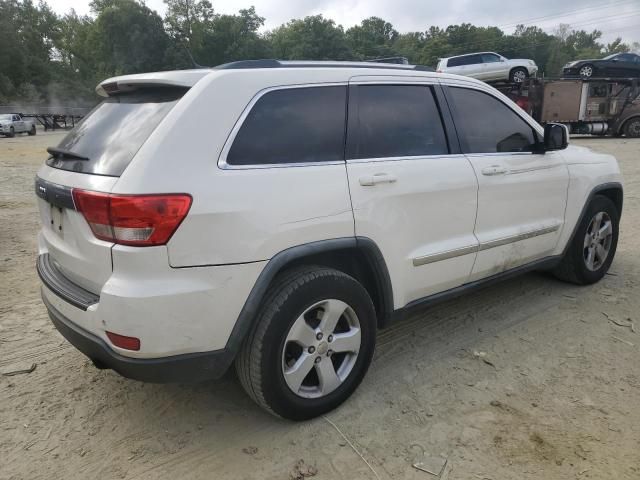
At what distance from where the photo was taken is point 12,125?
1123 inches

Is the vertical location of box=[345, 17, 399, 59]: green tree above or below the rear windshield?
above

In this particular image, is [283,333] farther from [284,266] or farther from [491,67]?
[491,67]

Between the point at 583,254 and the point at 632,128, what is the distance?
18.6m

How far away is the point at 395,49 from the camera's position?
269ft

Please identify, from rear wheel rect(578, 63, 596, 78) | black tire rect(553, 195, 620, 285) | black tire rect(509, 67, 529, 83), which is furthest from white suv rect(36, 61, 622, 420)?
rear wheel rect(578, 63, 596, 78)

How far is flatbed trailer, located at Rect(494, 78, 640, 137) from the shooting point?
18.4 meters

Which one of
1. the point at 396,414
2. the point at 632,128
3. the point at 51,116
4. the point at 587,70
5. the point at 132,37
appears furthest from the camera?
the point at 132,37

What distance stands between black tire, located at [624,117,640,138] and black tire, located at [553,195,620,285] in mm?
17993

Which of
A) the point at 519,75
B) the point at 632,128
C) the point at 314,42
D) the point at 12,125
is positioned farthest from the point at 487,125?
the point at 314,42

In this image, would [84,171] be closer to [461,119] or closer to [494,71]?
[461,119]

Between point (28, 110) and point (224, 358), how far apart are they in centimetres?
5542

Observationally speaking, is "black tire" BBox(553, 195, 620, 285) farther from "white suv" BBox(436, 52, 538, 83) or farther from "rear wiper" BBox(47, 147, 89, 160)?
"white suv" BBox(436, 52, 538, 83)

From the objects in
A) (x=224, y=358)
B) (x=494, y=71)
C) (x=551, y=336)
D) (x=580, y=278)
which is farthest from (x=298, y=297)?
(x=494, y=71)

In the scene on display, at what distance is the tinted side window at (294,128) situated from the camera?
2.35m
